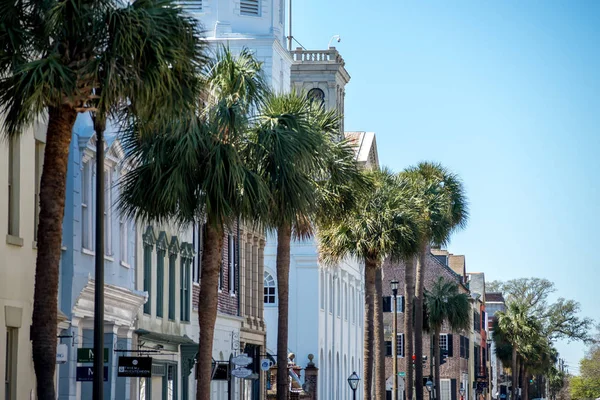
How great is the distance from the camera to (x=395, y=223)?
48062mm

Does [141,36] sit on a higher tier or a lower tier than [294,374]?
Result: higher

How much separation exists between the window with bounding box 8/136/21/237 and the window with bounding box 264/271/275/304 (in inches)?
1526

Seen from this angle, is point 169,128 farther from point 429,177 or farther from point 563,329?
point 563,329

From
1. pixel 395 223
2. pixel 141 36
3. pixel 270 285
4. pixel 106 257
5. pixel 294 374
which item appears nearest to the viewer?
pixel 141 36

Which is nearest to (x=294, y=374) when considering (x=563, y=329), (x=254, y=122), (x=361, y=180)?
(x=361, y=180)

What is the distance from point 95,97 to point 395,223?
29761mm

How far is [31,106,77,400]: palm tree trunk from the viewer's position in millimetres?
18297

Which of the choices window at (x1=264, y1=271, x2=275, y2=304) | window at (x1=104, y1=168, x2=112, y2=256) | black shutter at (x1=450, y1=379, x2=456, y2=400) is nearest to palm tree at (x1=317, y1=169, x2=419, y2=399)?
window at (x1=264, y1=271, x2=275, y2=304)

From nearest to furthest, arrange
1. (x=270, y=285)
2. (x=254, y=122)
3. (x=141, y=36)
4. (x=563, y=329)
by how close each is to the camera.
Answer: (x=141, y=36) < (x=254, y=122) < (x=270, y=285) < (x=563, y=329)

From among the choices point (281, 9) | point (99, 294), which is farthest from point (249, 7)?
point (99, 294)

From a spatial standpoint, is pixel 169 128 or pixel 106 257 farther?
pixel 106 257

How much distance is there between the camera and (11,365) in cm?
2481

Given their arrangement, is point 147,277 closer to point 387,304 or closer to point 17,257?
point 17,257

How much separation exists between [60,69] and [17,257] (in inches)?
298
